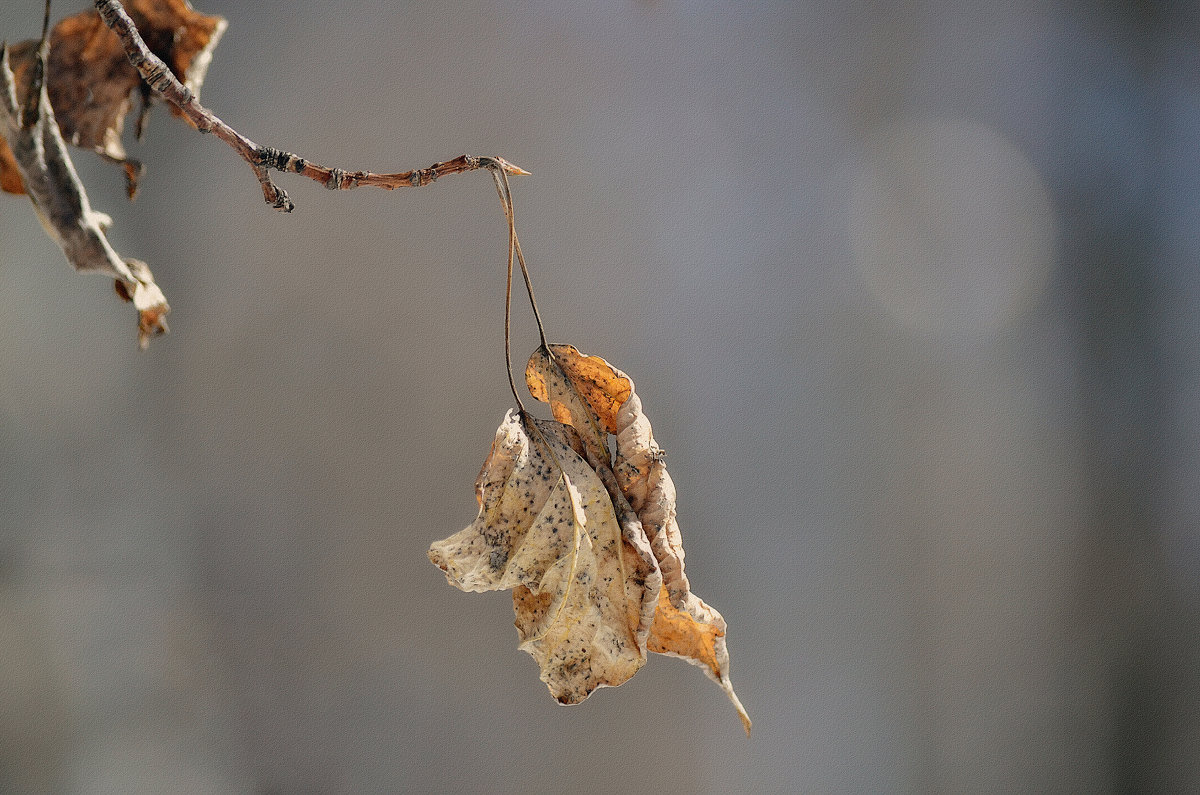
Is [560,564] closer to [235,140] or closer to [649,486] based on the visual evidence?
[649,486]

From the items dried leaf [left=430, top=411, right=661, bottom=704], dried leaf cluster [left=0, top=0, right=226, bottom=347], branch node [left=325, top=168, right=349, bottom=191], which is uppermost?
dried leaf cluster [left=0, top=0, right=226, bottom=347]

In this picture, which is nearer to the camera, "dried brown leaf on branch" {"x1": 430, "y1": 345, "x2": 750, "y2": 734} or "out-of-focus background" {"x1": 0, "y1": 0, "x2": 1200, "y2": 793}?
"dried brown leaf on branch" {"x1": 430, "y1": 345, "x2": 750, "y2": 734}

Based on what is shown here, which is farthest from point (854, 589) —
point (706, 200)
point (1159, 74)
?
point (1159, 74)

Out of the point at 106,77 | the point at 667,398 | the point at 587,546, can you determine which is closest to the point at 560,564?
the point at 587,546

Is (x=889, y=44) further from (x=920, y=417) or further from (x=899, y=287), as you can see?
(x=920, y=417)

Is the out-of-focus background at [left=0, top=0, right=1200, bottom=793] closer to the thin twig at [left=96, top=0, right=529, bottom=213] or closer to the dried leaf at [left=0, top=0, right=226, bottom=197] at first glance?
the dried leaf at [left=0, top=0, right=226, bottom=197]

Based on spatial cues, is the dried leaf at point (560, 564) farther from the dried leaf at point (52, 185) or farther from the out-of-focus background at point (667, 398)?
the out-of-focus background at point (667, 398)

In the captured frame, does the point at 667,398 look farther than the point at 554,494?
Yes

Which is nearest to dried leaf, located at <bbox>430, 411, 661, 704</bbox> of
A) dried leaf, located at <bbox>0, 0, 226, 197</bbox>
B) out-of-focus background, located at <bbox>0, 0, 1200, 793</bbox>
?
dried leaf, located at <bbox>0, 0, 226, 197</bbox>
